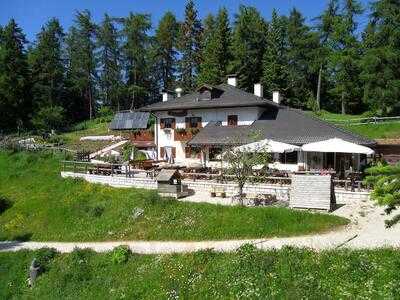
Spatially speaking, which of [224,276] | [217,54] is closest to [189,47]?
[217,54]

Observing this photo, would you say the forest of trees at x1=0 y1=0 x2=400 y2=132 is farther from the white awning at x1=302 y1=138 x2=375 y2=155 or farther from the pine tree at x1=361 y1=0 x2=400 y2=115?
the white awning at x1=302 y1=138 x2=375 y2=155

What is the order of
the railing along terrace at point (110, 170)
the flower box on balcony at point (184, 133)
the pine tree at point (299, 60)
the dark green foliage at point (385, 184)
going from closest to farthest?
the dark green foliage at point (385, 184), the railing along terrace at point (110, 170), the flower box on balcony at point (184, 133), the pine tree at point (299, 60)

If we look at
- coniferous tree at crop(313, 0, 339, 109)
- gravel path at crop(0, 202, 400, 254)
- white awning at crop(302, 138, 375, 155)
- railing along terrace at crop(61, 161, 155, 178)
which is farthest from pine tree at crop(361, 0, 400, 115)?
gravel path at crop(0, 202, 400, 254)

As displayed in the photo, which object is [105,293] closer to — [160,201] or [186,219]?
[186,219]

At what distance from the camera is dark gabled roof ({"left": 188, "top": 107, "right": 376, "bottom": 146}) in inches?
1261

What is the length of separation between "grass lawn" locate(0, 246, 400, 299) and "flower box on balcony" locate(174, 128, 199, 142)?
21.3 meters

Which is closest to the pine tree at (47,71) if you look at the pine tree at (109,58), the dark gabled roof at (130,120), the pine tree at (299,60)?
the pine tree at (109,58)

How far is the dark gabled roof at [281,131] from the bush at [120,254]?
13572 millimetres

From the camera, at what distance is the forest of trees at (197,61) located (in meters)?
51.9

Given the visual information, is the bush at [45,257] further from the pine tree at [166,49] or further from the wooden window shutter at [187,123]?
the pine tree at [166,49]

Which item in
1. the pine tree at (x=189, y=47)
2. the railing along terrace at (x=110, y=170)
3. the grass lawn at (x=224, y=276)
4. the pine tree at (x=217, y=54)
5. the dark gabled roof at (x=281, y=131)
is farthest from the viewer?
the pine tree at (x=189, y=47)

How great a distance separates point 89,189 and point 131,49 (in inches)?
1742

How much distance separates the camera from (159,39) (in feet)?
247

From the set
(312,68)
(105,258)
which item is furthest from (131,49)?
(105,258)
